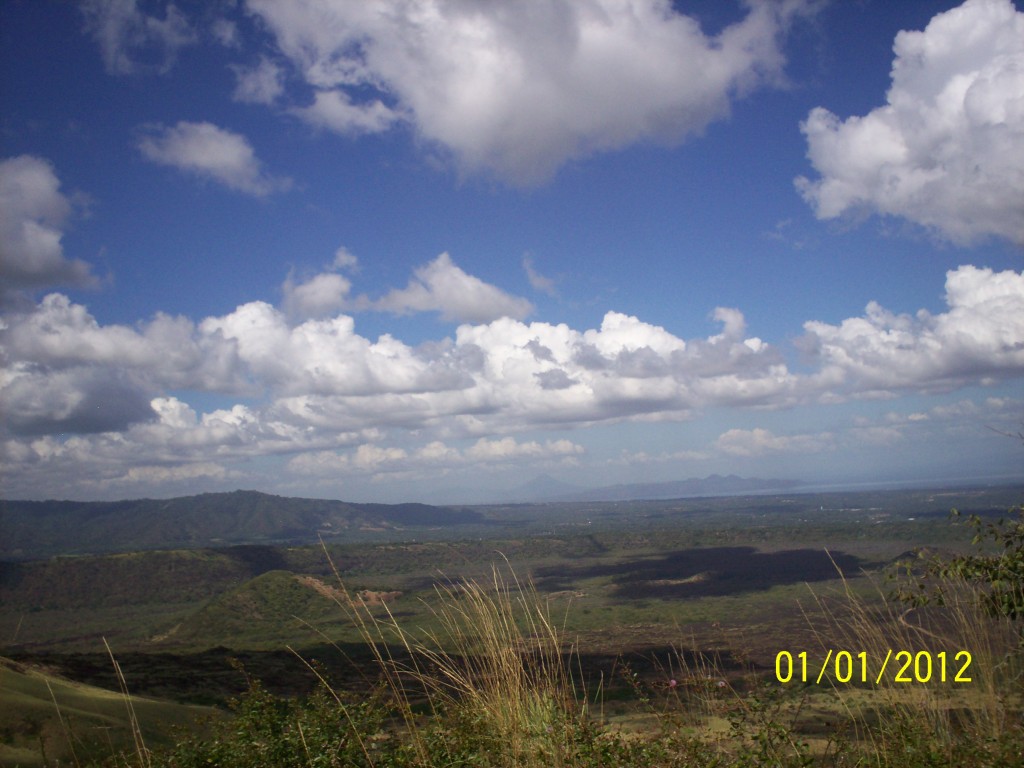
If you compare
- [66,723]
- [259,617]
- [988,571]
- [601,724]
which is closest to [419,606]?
[259,617]

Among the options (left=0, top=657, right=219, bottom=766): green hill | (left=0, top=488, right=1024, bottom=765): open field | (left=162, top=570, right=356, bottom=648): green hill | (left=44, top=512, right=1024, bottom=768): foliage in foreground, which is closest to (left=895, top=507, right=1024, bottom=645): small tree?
(left=44, top=512, right=1024, bottom=768): foliage in foreground

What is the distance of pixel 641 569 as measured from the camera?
91.4 m

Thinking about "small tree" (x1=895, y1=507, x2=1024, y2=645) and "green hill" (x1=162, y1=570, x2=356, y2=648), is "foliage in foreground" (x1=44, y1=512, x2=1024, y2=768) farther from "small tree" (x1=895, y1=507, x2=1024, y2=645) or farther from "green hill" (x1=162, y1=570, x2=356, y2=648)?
"green hill" (x1=162, y1=570, x2=356, y2=648)

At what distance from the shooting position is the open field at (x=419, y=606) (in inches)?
602

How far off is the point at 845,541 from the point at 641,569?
1289 inches

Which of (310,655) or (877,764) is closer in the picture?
(877,764)

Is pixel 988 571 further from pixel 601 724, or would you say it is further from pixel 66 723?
pixel 66 723

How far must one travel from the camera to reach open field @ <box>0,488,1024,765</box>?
Answer: 15297 mm

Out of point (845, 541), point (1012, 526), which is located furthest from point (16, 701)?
point (845, 541)

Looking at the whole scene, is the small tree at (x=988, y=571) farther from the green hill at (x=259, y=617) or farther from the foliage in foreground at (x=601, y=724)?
the green hill at (x=259, y=617)

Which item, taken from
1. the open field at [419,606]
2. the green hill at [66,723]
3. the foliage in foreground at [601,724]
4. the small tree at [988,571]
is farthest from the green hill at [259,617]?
the small tree at [988,571]

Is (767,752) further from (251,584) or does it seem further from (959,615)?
(251,584)

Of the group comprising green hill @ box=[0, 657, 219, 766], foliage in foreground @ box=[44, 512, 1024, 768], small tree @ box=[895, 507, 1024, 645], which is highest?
small tree @ box=[895, 507, 1024, 645]

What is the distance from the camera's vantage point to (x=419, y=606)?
66.8 m
